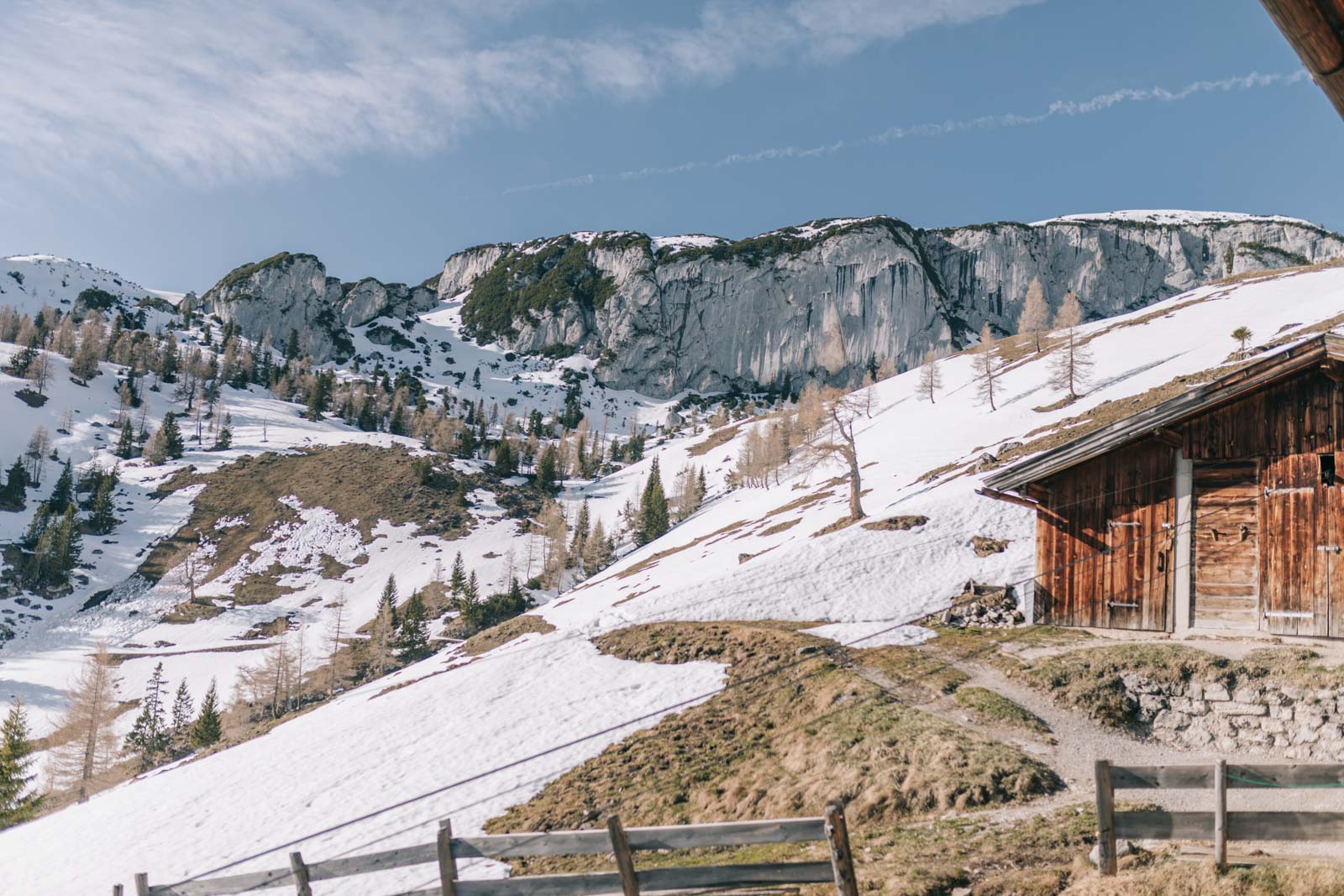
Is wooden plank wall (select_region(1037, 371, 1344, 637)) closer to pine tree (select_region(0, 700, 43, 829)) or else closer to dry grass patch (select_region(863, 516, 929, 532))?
dry grass patch (select_region(863, 516, 929, 532))

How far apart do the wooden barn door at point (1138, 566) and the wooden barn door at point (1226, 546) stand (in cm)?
65

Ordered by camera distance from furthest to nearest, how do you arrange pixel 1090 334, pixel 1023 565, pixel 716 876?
pixel 1090 334 < pixel 1023 565 < pixel 716 876

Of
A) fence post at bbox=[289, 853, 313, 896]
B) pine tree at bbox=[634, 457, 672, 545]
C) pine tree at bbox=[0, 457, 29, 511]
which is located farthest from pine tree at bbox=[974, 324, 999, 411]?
pine tree at bbox=[0, 457, 29, 511]

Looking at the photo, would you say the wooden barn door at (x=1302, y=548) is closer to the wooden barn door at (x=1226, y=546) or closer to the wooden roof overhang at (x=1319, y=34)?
the wooden barn door at (x=1226, y=546)

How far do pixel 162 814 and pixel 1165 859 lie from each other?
34.1m

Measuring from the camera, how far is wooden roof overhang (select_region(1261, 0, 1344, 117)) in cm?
178

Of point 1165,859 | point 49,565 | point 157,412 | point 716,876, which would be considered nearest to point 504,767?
point 716,876

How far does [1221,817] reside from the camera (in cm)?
906

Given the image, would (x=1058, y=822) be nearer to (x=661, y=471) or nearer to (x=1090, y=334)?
(x=1090, y=334)

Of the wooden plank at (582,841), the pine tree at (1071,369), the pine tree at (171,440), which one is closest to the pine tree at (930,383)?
the pine tree at (1071,369)

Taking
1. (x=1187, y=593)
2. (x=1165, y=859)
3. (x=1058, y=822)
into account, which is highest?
(x=1187, y=593)

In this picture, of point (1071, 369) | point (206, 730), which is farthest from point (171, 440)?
point (1071, 369)

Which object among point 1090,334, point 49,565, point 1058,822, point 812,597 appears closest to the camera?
point 1058,822

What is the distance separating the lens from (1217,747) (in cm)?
1639
